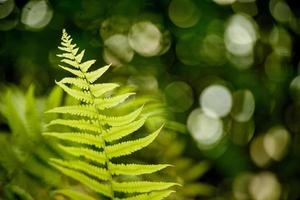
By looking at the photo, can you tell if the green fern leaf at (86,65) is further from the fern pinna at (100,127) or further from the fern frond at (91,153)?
the fern frond at (91,153)

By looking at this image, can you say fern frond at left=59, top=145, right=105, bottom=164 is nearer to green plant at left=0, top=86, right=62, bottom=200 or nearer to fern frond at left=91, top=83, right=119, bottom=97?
fern frond at left=91, top=83, right=119, bottom=97

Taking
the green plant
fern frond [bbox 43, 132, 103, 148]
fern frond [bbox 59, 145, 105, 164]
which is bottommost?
the green plant

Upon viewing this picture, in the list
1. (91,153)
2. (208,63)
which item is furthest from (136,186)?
(208,63)

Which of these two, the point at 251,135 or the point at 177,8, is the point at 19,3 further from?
the point at 251,135

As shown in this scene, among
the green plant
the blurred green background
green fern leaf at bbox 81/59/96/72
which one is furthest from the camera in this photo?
the blurred green background

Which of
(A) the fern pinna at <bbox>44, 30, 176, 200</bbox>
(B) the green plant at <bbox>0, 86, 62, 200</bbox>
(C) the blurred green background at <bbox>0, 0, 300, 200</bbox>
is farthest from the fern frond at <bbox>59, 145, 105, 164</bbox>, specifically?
(C) the blurred green background at <bbox>0, 0, 300, 200</bbox>

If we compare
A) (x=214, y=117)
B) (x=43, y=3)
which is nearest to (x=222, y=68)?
(x=214, y=117)

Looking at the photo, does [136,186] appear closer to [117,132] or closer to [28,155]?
[117,132]
